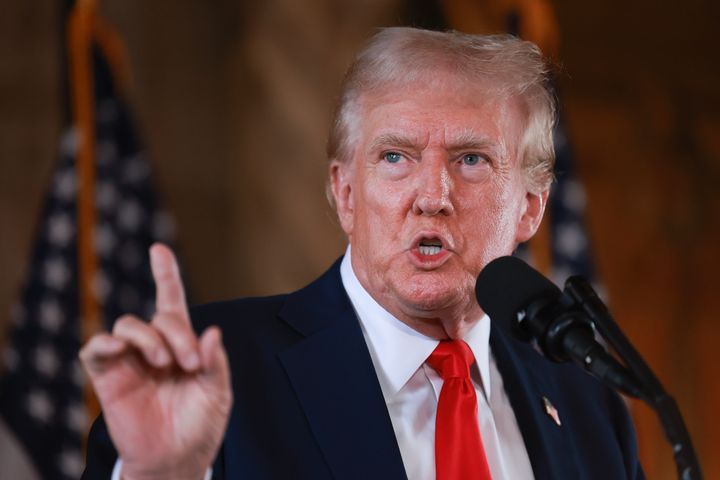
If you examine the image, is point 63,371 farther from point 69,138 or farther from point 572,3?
point 572,3

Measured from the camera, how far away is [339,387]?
2033 millimetres

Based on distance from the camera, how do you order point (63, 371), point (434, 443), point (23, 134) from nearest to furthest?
1. point (434, 443)
2. point (63, 371)
3. point (23, 134)

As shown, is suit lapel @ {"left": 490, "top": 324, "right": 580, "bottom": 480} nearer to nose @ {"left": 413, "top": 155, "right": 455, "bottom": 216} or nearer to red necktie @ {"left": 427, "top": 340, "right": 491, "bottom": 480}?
red necktie @ {"left": 427, "top": 340, "right": 491, "bottom": 480}

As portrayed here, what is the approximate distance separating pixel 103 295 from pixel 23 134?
0.95 m

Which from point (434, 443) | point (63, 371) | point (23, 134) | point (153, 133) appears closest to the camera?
point (434, 443)

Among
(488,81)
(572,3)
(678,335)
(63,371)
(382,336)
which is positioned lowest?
(678,335)

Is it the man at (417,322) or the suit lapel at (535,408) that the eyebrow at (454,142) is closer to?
the man at (417,322)

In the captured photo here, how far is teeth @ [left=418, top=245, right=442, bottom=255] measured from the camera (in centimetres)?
210

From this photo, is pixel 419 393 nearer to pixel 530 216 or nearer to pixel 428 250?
pixel 428 250

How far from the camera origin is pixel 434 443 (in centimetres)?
205

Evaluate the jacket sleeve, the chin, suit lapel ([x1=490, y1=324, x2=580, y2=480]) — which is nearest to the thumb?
the jacket sleeve

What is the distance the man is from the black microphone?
1.14ft

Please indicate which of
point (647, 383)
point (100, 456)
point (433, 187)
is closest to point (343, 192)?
point (433, 187)

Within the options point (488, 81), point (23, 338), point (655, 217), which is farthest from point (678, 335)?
point (488, 81)
